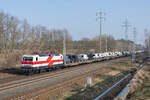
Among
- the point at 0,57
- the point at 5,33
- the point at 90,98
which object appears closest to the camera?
the point at 90,98

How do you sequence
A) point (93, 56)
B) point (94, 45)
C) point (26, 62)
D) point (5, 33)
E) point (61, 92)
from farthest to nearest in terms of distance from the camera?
point (94, 45)
point (93, 56)
point (5, 33)
point (26, 62)
point (61, 92)

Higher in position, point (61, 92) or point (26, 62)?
point (26, 62)

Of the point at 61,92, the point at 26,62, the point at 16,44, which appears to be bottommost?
the point at 61,92

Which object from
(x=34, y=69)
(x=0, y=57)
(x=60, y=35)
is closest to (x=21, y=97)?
(x=34, y=69)

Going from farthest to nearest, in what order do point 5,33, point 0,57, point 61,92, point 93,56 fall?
point 93,56 → point 5,33 → point 0,57 → point 61,92

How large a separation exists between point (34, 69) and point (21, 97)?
46.8 ft

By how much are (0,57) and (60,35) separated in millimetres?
50992

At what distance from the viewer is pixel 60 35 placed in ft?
286

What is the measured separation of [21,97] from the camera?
15.2 metres

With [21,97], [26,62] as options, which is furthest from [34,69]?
[21,97]

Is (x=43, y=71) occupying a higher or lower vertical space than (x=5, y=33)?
lower

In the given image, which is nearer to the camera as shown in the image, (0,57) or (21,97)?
(21,97)

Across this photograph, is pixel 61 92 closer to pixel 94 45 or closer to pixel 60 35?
pixel 60 35

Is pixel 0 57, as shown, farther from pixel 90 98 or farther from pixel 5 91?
pixel 90 98
